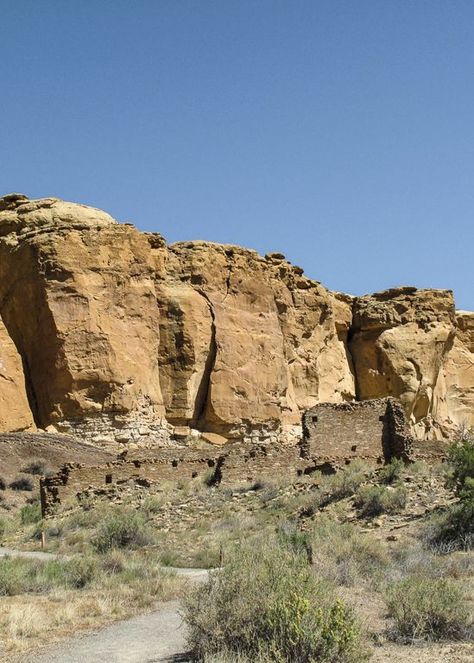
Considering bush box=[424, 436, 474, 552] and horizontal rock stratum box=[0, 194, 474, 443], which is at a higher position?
horizontal rock stratum box=[0, 194, 474, 443]

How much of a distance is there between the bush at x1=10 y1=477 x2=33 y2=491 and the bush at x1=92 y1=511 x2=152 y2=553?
1322cm

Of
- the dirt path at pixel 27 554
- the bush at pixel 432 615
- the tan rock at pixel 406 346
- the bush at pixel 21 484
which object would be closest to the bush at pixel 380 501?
the dirt path at pixel 27 554

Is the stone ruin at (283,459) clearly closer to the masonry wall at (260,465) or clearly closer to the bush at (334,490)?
the masonry wall at (260,465)

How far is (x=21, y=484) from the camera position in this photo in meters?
28.7

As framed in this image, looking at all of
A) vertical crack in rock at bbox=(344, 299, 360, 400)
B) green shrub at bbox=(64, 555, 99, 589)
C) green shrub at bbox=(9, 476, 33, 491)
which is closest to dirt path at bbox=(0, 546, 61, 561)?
green shrub at bbox=(64, 555, 99, 589)

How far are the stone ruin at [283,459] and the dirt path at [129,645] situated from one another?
10102mm

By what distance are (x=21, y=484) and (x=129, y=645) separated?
21.4m

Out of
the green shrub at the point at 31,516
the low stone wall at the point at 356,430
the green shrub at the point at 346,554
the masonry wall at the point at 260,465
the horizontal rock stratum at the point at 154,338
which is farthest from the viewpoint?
the horizontal rock stratum at the point at 154,338

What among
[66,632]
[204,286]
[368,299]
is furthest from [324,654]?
[368,299]

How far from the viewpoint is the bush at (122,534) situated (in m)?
15.5

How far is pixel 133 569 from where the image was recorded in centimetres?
1264

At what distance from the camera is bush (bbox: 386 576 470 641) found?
7.90m

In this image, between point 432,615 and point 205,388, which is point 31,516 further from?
point 205,388

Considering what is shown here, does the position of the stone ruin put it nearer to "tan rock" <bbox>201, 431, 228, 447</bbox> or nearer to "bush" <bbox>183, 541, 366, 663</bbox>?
"bush" <bbox>183, 541, 366, 663</bbox>
